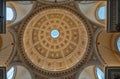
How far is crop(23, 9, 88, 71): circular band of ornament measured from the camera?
29156 millimetres

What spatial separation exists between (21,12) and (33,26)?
145 inches

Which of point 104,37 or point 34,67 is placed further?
point 34,67

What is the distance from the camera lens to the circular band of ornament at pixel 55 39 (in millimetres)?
29156

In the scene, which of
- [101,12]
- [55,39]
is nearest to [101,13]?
[101,12]

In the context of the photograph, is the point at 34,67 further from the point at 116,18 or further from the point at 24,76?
the point at 116,18

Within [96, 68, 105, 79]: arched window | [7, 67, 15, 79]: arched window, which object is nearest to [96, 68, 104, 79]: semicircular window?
[96, 68, 105, 79]: arched window

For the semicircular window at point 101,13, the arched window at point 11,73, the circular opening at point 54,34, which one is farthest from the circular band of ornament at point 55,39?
the semicircular window at point 101,13

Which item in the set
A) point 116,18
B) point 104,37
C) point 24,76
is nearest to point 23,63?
point 24,76

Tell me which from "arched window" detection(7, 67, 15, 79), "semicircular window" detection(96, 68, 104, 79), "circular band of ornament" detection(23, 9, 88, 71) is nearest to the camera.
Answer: "arched window" detection(7, 67, 15, 79)

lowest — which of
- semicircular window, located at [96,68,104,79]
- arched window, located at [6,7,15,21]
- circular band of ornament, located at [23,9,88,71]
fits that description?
semicircular window, located at [96,68,104,79]

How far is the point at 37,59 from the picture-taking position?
3016 centimetres

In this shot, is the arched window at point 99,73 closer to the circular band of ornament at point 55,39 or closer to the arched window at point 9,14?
the circular band of ornament at point 55,39

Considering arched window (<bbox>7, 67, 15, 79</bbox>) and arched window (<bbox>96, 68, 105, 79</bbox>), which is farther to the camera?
arched window (<bbox>96, 68, 105, 79</bbox>)

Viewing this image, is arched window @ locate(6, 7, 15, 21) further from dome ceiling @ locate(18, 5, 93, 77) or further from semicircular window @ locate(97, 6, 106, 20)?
semicircular window @ locate(97, 6, 106, 20)
